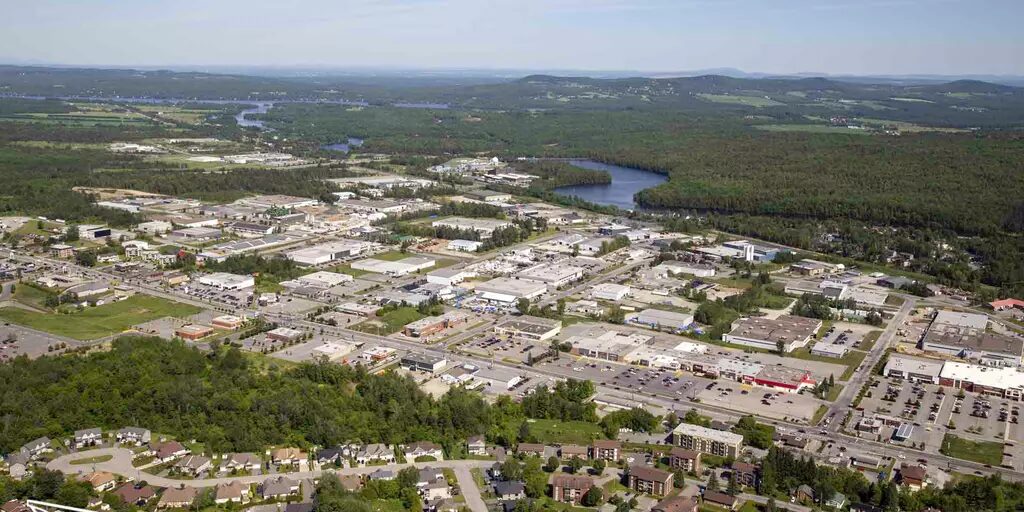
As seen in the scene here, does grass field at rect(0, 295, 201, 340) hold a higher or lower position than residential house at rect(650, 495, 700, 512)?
lower

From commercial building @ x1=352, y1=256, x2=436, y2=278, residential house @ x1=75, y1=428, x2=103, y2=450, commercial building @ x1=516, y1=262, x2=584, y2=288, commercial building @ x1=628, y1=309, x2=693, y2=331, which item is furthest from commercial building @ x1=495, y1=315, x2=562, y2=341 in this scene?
residential house @ x1=75, y1=428, x2=103, y2=450

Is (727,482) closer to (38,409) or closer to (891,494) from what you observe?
(891,494)

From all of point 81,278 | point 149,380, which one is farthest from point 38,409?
point 81,278

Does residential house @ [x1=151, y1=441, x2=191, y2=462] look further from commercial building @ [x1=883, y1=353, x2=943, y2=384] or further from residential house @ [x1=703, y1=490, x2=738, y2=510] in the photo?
commercial building @ [x1=883, y1=353, x2=943, y2=384]

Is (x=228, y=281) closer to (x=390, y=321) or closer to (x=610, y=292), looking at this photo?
(x=390, y=321)

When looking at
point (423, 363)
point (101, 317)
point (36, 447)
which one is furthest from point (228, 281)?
point (36, 447)
